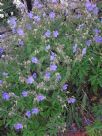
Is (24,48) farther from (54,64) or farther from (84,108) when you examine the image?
(84,108)

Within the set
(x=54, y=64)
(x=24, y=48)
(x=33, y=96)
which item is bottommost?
(x=33, y=96)

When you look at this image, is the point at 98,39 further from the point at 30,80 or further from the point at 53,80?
the point at 30,80

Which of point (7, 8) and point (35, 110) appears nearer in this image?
point (35, 110)

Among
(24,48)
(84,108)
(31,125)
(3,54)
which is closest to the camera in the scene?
(31,125)

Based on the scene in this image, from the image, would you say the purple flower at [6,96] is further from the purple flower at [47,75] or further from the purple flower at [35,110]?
the purple flower at [47,75]

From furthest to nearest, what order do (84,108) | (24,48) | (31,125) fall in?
(24,48)
(84,108)
(31,125)

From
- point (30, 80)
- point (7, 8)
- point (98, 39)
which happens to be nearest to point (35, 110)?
point (30, 80)

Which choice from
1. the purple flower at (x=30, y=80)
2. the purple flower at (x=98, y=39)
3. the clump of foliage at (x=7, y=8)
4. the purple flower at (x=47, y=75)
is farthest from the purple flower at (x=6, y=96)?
the clump of foliage at (x=7, y=8)

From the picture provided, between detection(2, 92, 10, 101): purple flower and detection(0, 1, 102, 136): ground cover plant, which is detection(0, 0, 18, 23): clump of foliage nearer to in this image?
detection(0, 1, 102, 136): ground cover plant

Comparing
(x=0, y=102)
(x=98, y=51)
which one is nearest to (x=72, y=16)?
(x=98, y=51)
